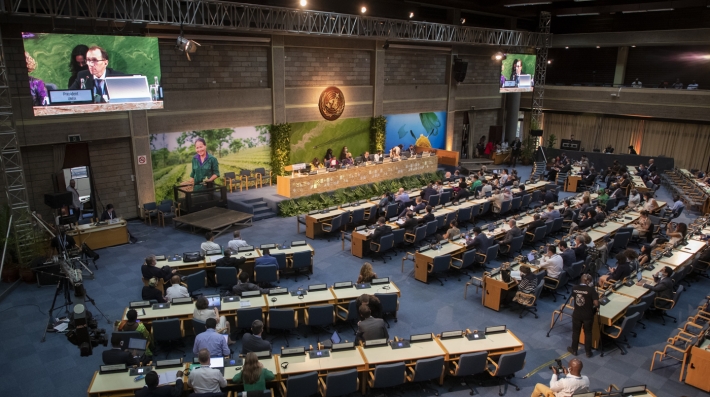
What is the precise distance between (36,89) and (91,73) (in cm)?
156

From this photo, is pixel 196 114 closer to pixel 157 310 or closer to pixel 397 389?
pixel 157 310

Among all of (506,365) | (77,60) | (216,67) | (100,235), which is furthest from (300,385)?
(216,67)

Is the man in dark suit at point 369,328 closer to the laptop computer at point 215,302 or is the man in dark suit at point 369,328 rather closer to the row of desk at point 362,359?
the row of desk at point 362,359

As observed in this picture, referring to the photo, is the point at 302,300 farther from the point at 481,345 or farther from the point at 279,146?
the point at 279,146

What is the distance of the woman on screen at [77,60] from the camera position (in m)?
14.5

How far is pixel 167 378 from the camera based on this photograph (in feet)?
23.6

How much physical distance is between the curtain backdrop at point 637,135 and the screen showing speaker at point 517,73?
4.68 meters

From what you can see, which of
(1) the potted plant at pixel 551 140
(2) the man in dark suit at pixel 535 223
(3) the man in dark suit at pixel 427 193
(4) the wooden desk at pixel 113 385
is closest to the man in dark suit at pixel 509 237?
(2) the man in dark suit at pixel 535 223

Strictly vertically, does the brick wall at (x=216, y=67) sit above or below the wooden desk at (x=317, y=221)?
above

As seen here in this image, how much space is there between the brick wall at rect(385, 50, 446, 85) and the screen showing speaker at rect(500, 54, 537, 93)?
3.41m

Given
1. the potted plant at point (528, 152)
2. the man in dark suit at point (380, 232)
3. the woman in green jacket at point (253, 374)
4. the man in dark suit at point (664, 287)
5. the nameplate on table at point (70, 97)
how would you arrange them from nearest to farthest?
the woman in green jacket at point (253, 374), the man in dark suit at point (664, 287), the man in dark suit at point (380, 232), the nameplate on table at point (70, 97), the potted plant at point (528, 152)

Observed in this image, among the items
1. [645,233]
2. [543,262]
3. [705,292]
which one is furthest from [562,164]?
[543,262]

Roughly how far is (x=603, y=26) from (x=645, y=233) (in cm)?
1968

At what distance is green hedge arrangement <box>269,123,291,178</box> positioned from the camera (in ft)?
69.3
